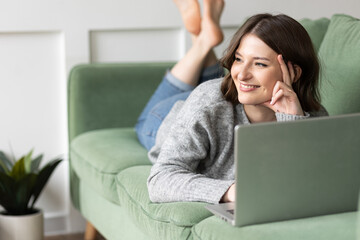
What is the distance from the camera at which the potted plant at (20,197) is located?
253 centimetres

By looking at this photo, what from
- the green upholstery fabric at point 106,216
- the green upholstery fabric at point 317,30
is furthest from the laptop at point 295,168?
the green upholstery fabric at point 317,30

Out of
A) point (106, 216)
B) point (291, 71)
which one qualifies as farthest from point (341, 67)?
point (106, 216)

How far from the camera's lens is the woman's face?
1597 millimetres

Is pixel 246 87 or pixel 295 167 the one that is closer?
pixel 295 167

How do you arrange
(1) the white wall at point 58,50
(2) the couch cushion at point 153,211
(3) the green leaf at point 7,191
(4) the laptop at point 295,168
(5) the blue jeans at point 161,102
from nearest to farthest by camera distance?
1. (4) the laptop at point 295,168
2. (2) the couch cushion at point 153,211
3. (5) the blue jeans at point 161,102
4. (3) the green leaf at point 7,191
5. (1) the white wall at point 58,50

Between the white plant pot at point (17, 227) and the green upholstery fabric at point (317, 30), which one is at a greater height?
the green upholstery fabric at point (317, 30)

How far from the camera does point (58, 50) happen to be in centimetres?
285

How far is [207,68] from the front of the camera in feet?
8.46

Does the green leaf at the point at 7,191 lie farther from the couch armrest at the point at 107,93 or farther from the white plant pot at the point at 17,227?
the couch armrest at the point at 107,93

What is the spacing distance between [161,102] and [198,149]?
75 centimetres

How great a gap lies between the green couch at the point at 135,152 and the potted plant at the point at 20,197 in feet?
0.51

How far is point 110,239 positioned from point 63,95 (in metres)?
0.83

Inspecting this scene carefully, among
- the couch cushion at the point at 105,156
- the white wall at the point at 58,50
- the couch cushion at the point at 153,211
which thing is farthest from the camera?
the white wall at the point at 58,50

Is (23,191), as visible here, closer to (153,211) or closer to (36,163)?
(36,163)
